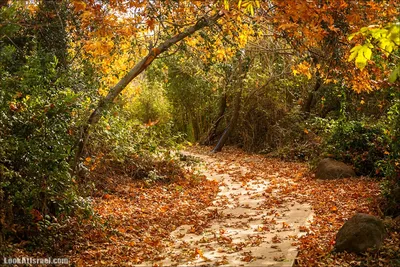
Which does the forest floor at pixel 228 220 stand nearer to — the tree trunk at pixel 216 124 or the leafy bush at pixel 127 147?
the leafy bush at pixel 127 147

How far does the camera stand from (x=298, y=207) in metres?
7.20

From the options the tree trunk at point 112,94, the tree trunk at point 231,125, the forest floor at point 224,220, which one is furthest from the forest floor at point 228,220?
the tree trunk at point 231,125

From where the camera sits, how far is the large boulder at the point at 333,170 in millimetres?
9242

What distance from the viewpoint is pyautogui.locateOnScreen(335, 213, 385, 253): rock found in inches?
191

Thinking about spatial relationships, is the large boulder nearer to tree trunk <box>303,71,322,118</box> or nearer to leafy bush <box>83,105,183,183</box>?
leafy bush <box>83,105,183,183</box>

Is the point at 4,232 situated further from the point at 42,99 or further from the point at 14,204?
the point at 42,99

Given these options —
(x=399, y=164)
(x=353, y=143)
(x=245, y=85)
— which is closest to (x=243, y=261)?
(x=399, y=164)

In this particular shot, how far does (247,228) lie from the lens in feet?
20.4

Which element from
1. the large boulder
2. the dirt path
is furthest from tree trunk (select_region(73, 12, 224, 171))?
the large boulder

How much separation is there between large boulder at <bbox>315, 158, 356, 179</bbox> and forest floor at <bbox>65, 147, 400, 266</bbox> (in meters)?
0.26

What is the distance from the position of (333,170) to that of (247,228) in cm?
371

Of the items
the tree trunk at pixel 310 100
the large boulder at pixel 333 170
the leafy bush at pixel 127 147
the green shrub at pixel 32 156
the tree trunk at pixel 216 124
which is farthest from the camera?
the tree trunk at pixel 216 124

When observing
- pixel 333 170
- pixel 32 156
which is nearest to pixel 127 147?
pixel 32 156

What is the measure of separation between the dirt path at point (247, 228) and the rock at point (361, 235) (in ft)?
1.73
